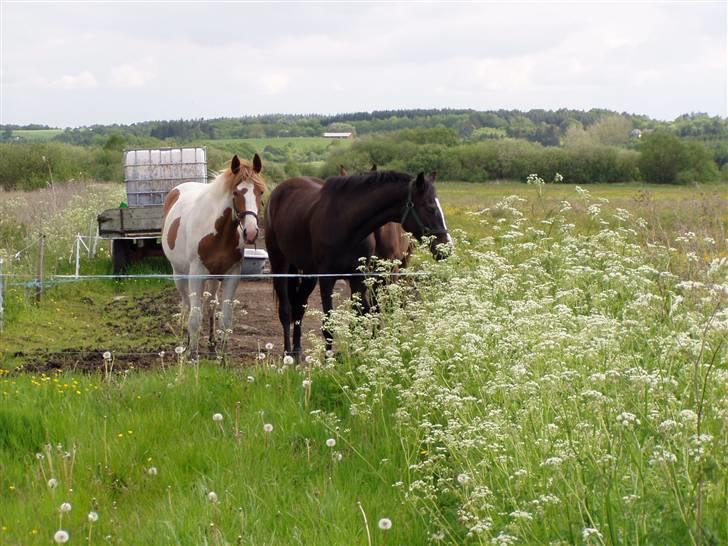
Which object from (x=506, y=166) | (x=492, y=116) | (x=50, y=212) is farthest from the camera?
(x=492, y=116)

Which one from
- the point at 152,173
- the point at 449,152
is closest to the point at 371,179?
the point at 152,173

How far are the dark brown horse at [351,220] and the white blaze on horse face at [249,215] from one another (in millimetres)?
705

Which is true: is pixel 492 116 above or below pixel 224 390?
above

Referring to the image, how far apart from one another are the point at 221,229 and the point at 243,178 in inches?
25.5

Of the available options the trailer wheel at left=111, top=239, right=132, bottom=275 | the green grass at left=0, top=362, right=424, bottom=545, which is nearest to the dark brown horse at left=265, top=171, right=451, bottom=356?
the green grass at left=0, top=362, right=424, bottom=545

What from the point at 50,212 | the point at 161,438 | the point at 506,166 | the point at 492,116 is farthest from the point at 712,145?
the point at 161,438

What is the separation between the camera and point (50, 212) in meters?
20.5

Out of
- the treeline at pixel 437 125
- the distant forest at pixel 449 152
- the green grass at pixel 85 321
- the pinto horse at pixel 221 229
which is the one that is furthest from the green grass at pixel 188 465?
the treeline at pixel 437 125

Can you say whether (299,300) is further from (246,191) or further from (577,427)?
(577,427)

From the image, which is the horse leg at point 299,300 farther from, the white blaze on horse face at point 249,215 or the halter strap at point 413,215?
the halter strap at point 413,215

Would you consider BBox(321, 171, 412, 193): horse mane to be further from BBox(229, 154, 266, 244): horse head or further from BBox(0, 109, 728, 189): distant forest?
BBox(0, 109, 728, 189): distant forest

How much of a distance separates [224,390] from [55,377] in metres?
1.58

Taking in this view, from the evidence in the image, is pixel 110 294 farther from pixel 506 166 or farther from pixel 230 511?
pixel 506 166

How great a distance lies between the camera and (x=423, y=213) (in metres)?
8.89
